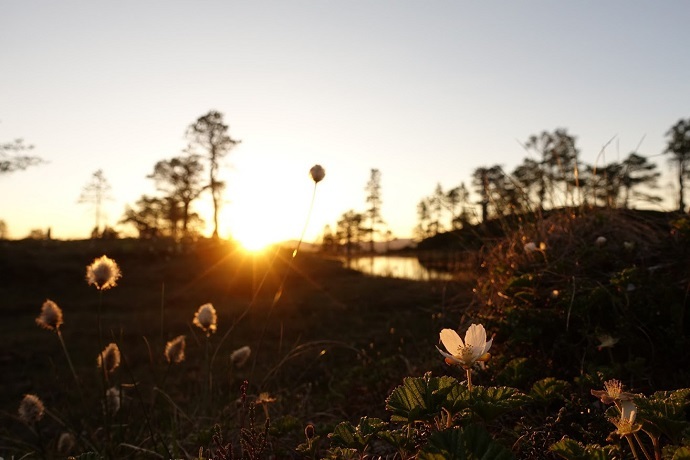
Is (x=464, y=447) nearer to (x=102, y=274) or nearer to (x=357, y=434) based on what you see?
(x=357, y=434)

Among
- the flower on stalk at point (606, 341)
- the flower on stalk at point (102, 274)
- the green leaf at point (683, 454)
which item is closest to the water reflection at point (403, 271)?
the flower on stalk at point (606, 341)

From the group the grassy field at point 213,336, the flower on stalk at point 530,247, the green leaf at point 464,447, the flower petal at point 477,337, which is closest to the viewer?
the green leaf at point 464,447

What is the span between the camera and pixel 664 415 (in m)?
1.07

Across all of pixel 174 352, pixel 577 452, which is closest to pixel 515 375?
pixel 577 452

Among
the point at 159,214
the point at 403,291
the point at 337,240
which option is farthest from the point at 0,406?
the point at 337,240

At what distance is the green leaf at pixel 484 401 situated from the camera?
43.6 inches

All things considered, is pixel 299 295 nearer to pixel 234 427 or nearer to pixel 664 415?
pixel 234 427

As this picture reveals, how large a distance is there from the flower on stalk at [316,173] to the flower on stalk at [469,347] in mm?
1448

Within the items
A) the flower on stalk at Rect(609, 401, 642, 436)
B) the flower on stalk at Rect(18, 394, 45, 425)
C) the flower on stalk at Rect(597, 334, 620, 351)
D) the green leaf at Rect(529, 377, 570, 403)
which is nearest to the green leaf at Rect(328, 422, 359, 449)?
the flower on stalk at Rect(609, 401, 642, 436)

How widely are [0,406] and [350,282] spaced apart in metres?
11.6

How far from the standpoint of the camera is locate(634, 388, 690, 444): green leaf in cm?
103

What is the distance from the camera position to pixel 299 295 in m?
14.5

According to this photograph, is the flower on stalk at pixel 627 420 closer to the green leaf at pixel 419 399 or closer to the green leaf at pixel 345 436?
the green leaf at pixel 419 399

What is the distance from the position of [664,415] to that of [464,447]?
0.48 metres
